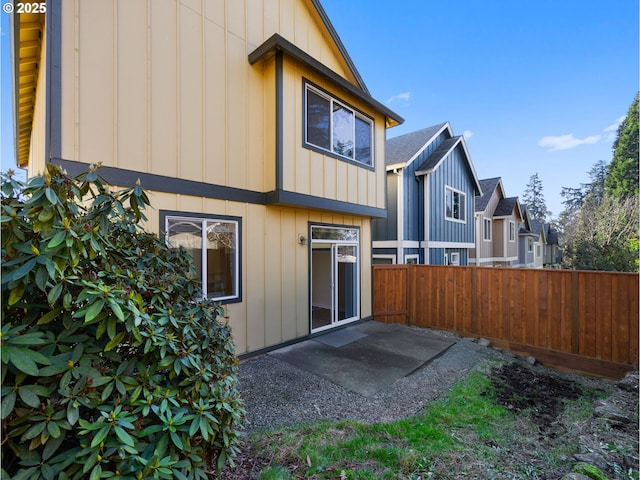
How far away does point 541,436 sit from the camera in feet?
11.6

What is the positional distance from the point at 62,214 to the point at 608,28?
13.7 metres

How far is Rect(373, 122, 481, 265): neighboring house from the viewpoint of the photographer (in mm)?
11305

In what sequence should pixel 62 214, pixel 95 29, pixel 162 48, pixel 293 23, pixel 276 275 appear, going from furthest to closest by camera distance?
1. pixel 293 23
2. pixel 276 275
3. pixel 162 48
4. pixel 95 29
5. pixel 62 214

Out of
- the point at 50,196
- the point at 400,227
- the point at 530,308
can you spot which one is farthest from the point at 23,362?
the point at 400,227

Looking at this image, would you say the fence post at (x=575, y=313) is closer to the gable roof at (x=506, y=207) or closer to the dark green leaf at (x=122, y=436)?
the dark green leaf at (x=122, y=436)

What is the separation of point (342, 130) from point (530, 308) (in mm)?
6128

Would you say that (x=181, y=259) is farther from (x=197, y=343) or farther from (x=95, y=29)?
(x=95, y=29)

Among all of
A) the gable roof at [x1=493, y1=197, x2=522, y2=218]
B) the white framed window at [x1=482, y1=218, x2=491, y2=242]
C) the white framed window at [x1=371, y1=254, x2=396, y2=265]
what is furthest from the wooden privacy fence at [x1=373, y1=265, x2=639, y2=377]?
the gable roof at [x1=493, y1=197, x2=522, y2=218]

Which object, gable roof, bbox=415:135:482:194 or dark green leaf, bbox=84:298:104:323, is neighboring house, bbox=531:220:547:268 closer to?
gable roof, bbox=415:135:482:194

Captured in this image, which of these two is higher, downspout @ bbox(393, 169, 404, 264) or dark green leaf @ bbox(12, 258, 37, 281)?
downspout @ bbox(393, 169, 404, 264)

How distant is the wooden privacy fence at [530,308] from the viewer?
5781 mm

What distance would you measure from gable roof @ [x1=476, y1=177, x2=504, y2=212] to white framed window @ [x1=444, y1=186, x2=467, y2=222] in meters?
4.18

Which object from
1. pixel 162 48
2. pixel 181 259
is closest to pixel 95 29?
pixel 162 48

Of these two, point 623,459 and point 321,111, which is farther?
point 321,111
